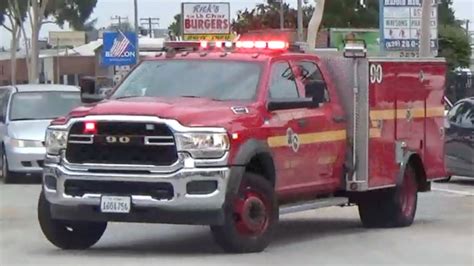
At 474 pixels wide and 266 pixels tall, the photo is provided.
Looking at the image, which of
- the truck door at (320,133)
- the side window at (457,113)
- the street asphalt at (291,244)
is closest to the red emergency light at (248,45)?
the truck door at (320,133)

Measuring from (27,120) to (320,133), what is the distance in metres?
10.8

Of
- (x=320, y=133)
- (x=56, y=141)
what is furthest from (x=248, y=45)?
(x=56, y=141)

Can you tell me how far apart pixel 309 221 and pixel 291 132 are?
3326mm

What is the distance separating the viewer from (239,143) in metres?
12.5

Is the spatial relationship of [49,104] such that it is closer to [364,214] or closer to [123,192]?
[364,214]

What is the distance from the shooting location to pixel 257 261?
12.3 m

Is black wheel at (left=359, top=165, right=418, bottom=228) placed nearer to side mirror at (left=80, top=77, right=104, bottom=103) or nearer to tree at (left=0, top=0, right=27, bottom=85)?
side mirror at (left=80, top=77, right=104, bottom=103)

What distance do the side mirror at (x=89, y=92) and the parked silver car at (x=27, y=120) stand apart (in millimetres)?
8486

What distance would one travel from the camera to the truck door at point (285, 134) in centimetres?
1319

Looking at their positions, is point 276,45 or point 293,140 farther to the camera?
point 276,45

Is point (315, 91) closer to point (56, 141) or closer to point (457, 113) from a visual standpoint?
point (56, 141)

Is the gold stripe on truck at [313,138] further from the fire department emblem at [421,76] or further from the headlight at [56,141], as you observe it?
the headlight at [56,141]

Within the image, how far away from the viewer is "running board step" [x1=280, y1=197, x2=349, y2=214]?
13781 millimetres

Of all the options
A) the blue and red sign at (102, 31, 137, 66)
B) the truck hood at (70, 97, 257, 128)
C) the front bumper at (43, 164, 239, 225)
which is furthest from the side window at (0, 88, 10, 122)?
the blue and red sign at (102, 31, 137, 66)
